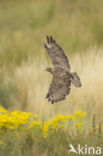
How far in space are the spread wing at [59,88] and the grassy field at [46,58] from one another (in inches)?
34.7

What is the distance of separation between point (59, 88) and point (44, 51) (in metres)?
6.28

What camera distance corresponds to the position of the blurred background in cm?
747

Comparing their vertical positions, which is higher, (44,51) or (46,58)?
(44,51)

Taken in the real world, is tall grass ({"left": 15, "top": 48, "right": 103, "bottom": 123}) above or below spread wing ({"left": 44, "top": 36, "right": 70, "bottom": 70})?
above

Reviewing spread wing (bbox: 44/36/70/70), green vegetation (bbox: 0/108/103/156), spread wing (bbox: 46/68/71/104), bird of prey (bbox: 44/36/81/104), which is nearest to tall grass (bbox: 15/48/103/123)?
green vegetation (bbox: 0/108/103/156)

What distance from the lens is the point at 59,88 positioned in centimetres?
378

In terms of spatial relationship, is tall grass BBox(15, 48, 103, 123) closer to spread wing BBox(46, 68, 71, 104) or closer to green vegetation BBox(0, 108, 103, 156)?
green vegetation BBox(0, 108, 103, 156)

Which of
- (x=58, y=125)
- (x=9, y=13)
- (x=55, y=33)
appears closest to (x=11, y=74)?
(x=55, y=33)

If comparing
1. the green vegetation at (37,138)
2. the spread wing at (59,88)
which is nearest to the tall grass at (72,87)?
the green vegetation at (37,138)

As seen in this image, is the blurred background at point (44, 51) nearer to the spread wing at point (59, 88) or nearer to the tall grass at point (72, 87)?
the tall grass at point (72, 87)

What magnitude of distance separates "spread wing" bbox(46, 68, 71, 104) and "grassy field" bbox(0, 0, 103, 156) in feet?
2.89

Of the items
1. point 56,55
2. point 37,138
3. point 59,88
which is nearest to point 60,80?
point 59,88

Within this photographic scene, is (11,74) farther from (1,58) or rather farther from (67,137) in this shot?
(67,137)

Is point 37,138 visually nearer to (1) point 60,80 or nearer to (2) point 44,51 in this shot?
(1) point 60,80
